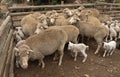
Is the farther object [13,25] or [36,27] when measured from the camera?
[13,25]

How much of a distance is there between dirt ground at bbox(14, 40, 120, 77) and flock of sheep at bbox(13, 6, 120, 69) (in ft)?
0.63

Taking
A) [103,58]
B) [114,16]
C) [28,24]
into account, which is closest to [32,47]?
[28,24]

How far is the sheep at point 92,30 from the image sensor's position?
25.6 feet

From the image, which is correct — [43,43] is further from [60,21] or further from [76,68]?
[60,21]

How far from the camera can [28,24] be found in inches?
317

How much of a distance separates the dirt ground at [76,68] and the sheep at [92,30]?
66cm

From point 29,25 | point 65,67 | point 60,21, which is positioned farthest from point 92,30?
point 29,25

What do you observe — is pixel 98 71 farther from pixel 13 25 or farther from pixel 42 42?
pixel 13 25

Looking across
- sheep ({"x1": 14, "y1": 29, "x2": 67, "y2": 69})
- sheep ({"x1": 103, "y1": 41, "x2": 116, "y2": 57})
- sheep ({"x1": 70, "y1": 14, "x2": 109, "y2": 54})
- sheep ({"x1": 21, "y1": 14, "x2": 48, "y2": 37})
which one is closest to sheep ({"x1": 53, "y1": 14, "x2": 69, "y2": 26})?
sheep ({"x1": 70, "y1": 14, "x2": 109, "y2": 54})

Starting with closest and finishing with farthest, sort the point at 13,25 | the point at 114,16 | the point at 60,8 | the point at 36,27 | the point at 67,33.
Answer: the point at 67,33, the point at 36,27, the point at 13,25, the point at 60,8, the point at 114,16

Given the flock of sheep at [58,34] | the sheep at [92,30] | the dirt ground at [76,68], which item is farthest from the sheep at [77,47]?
the sheep at [92,30]

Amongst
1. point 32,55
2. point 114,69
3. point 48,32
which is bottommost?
point 114,69

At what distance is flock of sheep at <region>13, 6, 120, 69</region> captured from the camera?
20.6ft

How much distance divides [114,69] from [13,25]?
5004 mm
